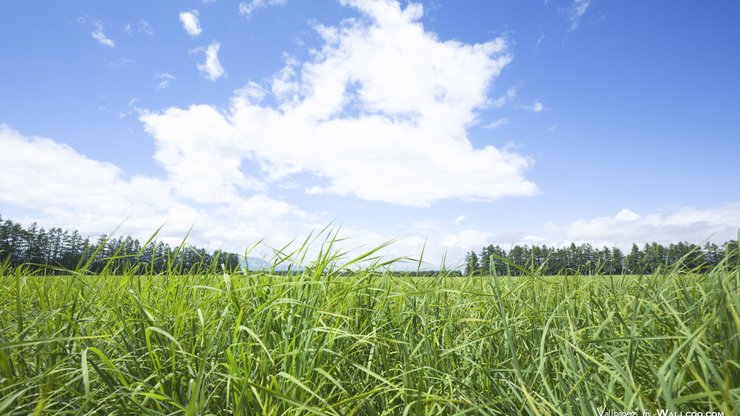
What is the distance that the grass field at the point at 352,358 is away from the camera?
1424 millimetres

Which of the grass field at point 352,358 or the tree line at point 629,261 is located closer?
the grass field at point 352,358

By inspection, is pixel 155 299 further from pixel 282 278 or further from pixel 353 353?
pixel 353 353

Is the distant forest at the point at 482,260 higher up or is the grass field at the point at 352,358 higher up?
the distant forest at the point at 482,260

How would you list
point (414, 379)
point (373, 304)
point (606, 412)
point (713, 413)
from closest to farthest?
point (713, 413) < point (606, 412) < point (414, 379) < point (373, 304)

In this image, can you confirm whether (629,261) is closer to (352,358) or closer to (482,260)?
(482,260)

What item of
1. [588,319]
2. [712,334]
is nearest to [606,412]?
[712,334]

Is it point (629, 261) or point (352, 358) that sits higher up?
point (629, 261)

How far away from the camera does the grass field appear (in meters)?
1.42

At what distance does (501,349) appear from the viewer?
2062 mm

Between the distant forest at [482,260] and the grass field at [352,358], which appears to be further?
the distant forest at [482,260]

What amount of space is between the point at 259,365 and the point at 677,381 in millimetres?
1652

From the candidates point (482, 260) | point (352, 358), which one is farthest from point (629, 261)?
point (352, 358)

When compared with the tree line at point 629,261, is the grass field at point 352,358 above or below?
below

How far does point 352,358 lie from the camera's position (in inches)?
80.4
